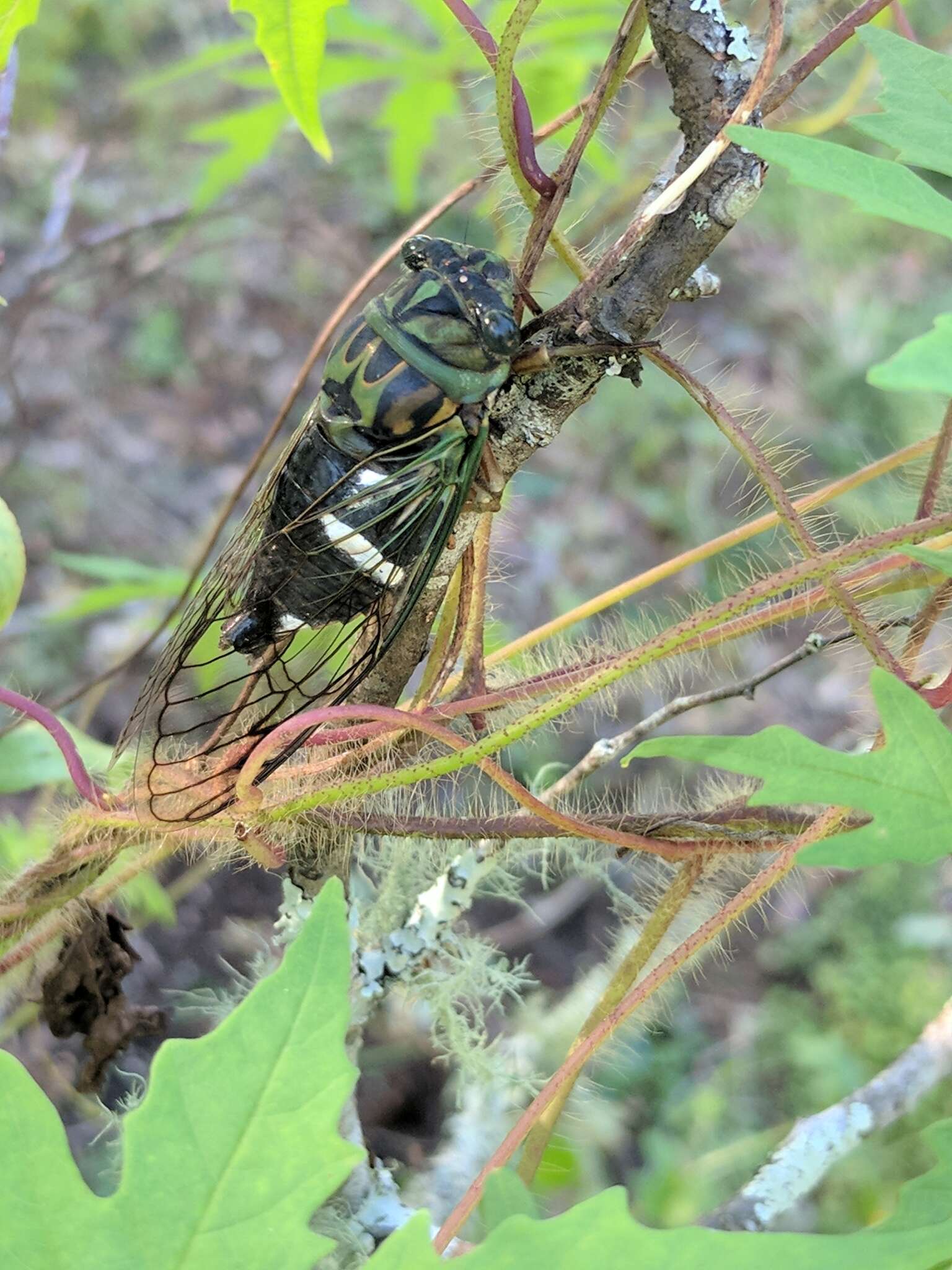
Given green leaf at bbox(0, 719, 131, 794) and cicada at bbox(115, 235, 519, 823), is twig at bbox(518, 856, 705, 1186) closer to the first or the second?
cicada at bbox(115, 235, 519, 823)

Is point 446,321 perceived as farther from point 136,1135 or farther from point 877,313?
point 877,313

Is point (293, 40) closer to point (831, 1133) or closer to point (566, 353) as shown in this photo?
point (566, 353)

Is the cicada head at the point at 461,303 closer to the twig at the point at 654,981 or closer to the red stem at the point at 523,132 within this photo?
the red stem at the point at 523,132

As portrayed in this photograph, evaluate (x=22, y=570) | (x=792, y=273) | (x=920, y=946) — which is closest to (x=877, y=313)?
(x=792, y=273)

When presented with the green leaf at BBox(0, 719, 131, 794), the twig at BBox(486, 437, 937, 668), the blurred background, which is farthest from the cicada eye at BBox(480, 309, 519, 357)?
the green leaf at BBox(0, 719, 131, 794)

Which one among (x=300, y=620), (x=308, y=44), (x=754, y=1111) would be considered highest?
(x=308, y=44)

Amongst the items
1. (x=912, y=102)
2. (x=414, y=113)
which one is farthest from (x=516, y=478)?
(x=912, y=102)
